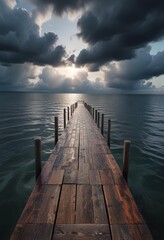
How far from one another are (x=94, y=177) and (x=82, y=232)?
2.23 m

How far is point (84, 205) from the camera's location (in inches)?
155

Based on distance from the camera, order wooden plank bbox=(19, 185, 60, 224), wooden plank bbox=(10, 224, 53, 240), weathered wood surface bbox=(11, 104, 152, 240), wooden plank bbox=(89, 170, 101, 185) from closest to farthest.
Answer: wooden plank bbox=(10, 224, 53, 240), weathered wood surface bbox=(11, 104, 152, 240), wooden plank bbox=(19, 185, 60, 224), wooden plank bbox=(89, 170, 101, 185)

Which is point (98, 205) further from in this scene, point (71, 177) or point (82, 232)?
point (71, 177)

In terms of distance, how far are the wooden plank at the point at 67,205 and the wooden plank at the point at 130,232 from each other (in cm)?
89

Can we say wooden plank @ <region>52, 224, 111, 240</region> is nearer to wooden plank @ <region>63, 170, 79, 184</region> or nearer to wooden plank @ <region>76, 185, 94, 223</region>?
wooden plank @ <region>76, 185, 94, 223</region>

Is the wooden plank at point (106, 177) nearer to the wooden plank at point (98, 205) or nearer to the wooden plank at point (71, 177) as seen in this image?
the wooden plank at point (98, 205)

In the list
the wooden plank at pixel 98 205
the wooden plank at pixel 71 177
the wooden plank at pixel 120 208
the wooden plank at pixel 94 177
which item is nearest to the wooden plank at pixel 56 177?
the wooden plank at pixel 71 177

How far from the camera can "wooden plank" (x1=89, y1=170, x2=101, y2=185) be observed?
5020mm

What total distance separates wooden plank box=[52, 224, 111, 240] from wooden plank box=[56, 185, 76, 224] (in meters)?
0.16

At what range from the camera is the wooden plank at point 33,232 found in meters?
3.03

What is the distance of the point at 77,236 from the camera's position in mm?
3070

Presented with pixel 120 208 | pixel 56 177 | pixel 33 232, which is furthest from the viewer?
pixel 56 177

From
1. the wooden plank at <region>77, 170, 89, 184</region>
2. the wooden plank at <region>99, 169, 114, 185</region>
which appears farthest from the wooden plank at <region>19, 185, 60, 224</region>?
the wooden plank at <region>99, 169, 114, 185</region>

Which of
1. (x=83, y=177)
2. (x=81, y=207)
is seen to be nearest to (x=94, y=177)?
(x=83, y=177)
